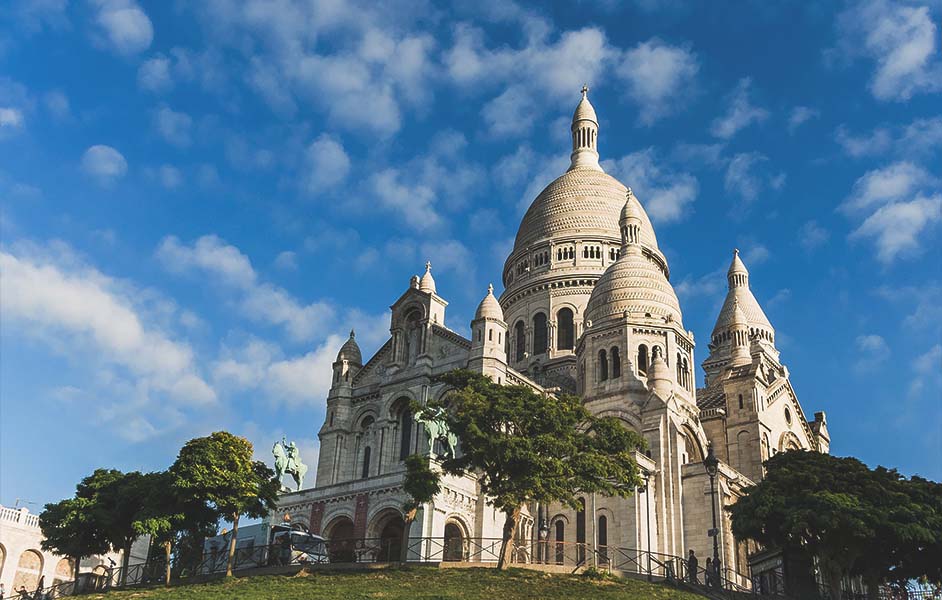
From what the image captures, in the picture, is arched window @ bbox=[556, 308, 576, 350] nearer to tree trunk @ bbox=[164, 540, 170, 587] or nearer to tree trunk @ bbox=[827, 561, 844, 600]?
tree trunk @ bbox=[827, 561, 844, 600]

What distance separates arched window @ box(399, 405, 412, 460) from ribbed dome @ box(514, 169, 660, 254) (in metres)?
25.0

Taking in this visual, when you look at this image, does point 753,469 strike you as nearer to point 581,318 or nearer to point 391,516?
point 581,318

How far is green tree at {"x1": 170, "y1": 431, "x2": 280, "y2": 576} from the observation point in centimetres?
4216

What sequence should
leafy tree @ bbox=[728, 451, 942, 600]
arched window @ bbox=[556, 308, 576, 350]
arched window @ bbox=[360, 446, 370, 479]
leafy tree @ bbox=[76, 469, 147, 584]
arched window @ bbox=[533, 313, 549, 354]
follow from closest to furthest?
leafy tree @ bbox=[728, 451, 942, 600] < leafy tree @ bbox=[76, 469, 147, 584] < arched window @ bbox=[360, 446, 370, 479] < arched window @ bbox=[556, 308, 576, 350] < arched window @ bbox=[533, 313, 549, 354]

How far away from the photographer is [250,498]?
4300 cm

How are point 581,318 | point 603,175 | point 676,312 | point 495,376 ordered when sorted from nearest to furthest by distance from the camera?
point 495,376 → point 676,312 → point 581,318 → point 603,175

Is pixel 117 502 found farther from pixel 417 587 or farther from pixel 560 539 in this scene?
pixel 560 539

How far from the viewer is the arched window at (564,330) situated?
73.1 metres

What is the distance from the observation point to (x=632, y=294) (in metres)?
63.2

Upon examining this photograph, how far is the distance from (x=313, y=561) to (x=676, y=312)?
3097 cm

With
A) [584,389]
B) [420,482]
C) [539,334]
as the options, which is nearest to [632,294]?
[584,389]

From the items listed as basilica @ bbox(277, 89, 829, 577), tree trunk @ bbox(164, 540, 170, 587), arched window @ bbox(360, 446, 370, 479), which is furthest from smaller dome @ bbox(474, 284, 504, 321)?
tree trunk @ bbox(164, 540, 170, 587)

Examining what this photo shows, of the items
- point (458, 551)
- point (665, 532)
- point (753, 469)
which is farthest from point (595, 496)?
point (753, 469)

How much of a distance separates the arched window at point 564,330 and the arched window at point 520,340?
2972mm
